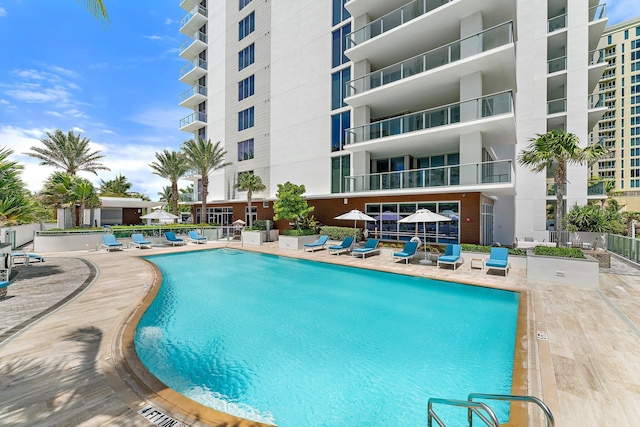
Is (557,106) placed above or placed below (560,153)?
above

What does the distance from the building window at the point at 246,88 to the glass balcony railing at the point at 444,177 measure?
1729cm

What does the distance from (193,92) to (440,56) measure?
100ft

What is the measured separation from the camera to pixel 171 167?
2967 centimetres

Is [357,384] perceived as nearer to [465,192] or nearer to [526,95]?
[465,192]

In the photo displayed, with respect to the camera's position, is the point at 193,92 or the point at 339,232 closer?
the point at 339,232

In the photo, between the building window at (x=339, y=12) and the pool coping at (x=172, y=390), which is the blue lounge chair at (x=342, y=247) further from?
the building window at (x=339, y=12)

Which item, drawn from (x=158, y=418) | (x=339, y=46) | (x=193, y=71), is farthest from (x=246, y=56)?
(x=158, y=418)

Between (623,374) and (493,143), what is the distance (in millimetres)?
15789

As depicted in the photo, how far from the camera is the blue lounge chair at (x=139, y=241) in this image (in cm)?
1856

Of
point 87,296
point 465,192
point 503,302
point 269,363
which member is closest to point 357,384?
point 269,363

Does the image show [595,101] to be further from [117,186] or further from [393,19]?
[117,186]

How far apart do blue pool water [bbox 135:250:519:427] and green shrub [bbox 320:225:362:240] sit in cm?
802

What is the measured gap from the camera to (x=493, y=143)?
16.8m

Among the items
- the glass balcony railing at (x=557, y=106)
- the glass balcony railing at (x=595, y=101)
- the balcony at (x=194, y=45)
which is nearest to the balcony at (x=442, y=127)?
the glass balcony railing at (x=557, y=106)
